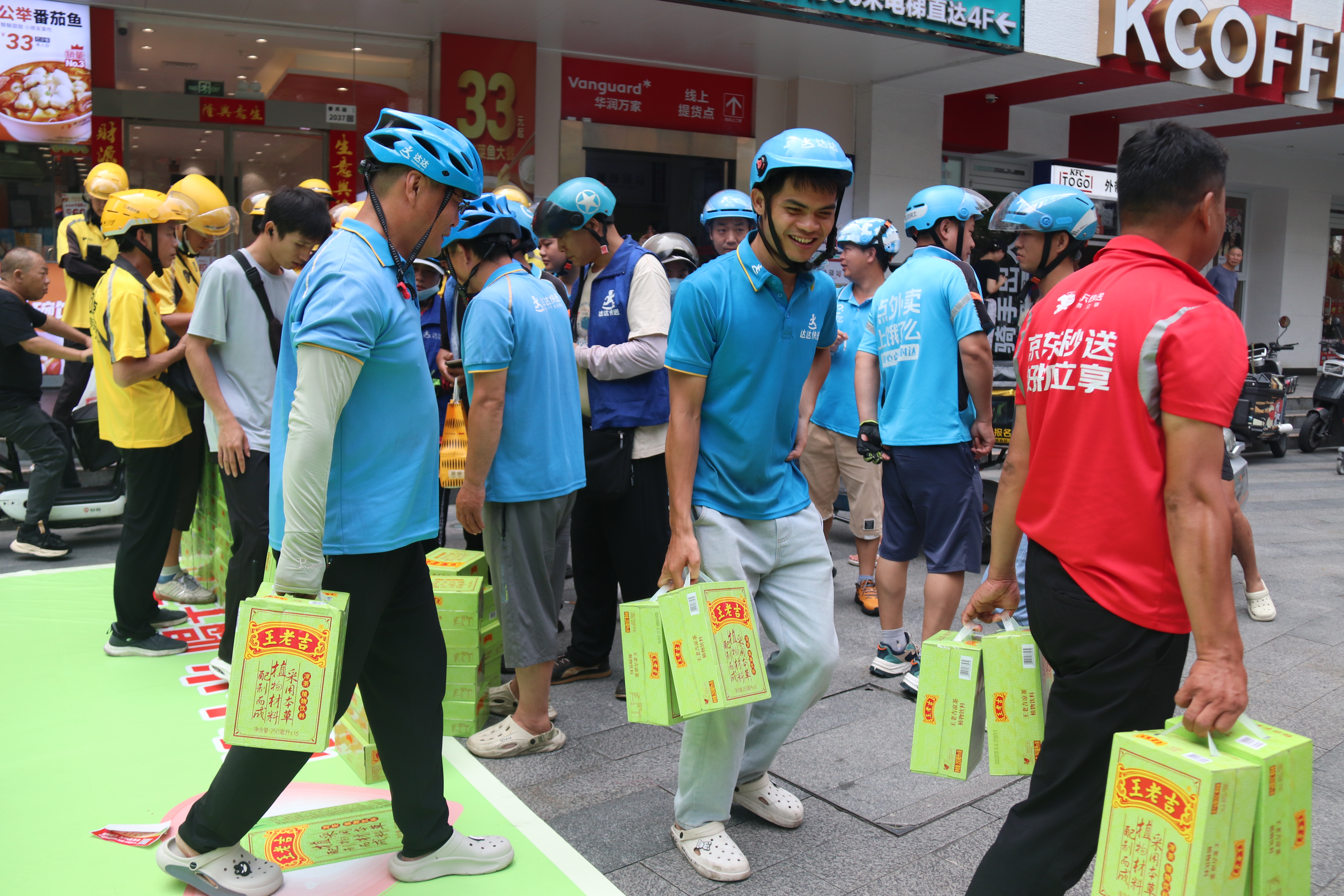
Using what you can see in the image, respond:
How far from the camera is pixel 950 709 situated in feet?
8.40

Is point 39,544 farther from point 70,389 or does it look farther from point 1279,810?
point 1279,810

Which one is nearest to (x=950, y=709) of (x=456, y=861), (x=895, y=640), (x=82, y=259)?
(x=456, y=861)

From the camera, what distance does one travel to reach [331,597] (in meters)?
2.54

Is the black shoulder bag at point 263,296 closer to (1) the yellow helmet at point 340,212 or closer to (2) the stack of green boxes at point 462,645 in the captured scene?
(1) the yellow helmet at point 340,212

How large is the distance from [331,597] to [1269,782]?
2045 millimetres

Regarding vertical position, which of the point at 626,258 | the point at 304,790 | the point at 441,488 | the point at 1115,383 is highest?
the point at 626,258

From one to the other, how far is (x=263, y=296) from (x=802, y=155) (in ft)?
8.65

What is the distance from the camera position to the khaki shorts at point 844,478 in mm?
5895

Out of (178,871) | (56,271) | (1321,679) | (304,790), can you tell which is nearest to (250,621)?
(178,871)

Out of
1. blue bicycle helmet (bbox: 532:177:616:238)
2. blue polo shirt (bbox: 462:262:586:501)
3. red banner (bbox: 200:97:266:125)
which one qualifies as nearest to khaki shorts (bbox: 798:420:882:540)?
blue bicycle helmet (bbox: 532:177:616:238)

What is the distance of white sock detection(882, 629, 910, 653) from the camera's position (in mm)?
4676

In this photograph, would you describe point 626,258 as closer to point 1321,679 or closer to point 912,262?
point 912,262

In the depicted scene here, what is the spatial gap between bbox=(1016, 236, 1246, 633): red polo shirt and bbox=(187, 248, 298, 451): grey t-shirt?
→ 3.27 meters

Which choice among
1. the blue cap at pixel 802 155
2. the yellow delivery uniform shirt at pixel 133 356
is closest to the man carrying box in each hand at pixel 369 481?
the blue cap at pixel 802 155
